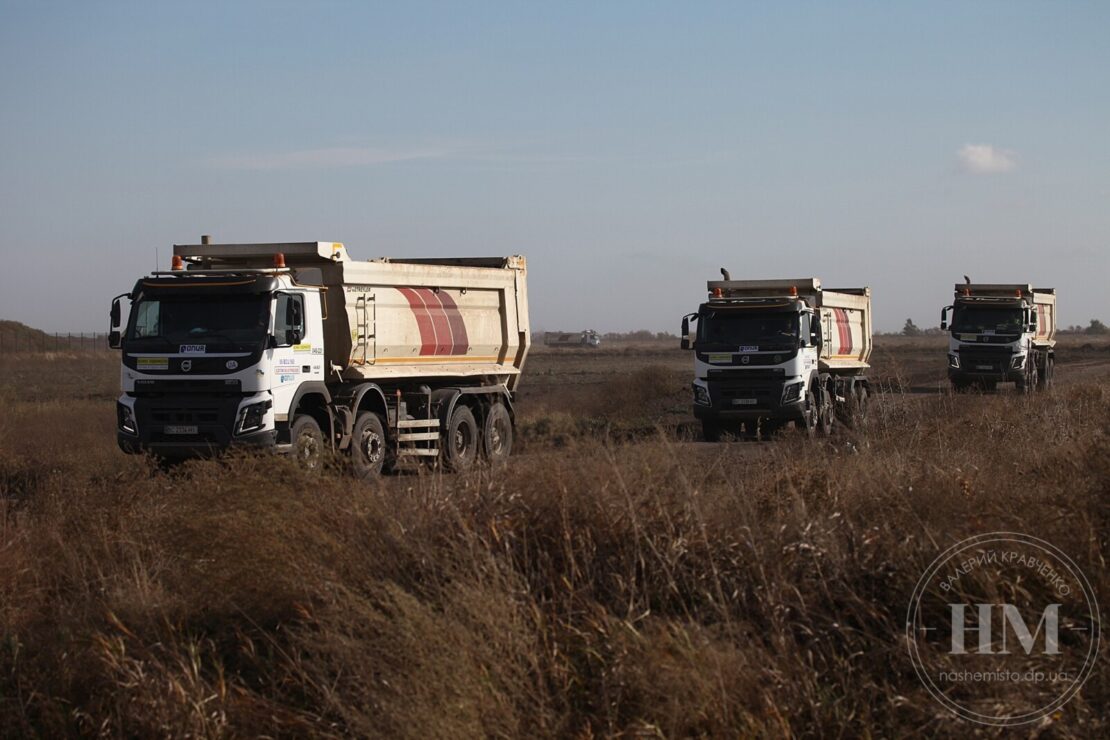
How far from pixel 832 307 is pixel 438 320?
11.1 meters

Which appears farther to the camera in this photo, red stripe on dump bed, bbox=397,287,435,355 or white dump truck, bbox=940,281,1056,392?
white dump truck, bbox=940,281,1056,392

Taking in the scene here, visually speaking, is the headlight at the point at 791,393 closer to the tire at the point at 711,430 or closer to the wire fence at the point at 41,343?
the tire at the point at 711,430

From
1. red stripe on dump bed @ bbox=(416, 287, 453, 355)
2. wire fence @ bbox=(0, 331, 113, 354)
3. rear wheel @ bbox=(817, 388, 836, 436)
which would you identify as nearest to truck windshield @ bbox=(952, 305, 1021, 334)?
rear wheel @ bbox=(817, 388, 836, 436)

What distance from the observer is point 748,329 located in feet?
72.0

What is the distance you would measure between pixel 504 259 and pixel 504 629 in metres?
13.8

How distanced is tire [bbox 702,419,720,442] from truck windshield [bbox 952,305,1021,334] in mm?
15478

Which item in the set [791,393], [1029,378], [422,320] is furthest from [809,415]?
[1029,378]

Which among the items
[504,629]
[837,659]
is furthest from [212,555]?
[837,659]

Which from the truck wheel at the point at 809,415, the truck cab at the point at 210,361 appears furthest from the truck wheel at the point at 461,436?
the truck wheel at the point at 809,415

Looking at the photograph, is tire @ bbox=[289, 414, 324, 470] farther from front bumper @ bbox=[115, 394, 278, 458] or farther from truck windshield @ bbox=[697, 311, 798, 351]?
truck windshield @ bbox=[697, 311, 798, 351]

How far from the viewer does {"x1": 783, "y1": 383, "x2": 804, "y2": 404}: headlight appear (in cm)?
2161

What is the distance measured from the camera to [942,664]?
6.02m

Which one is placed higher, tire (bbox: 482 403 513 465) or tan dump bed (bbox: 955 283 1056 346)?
tan dump bed (bbox: 955 283 1056 346)

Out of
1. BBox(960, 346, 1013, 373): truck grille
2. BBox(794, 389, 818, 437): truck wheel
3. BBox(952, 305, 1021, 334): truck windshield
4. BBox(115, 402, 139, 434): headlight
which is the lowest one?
BBox(794, 389, 818, 437): truck wheel
